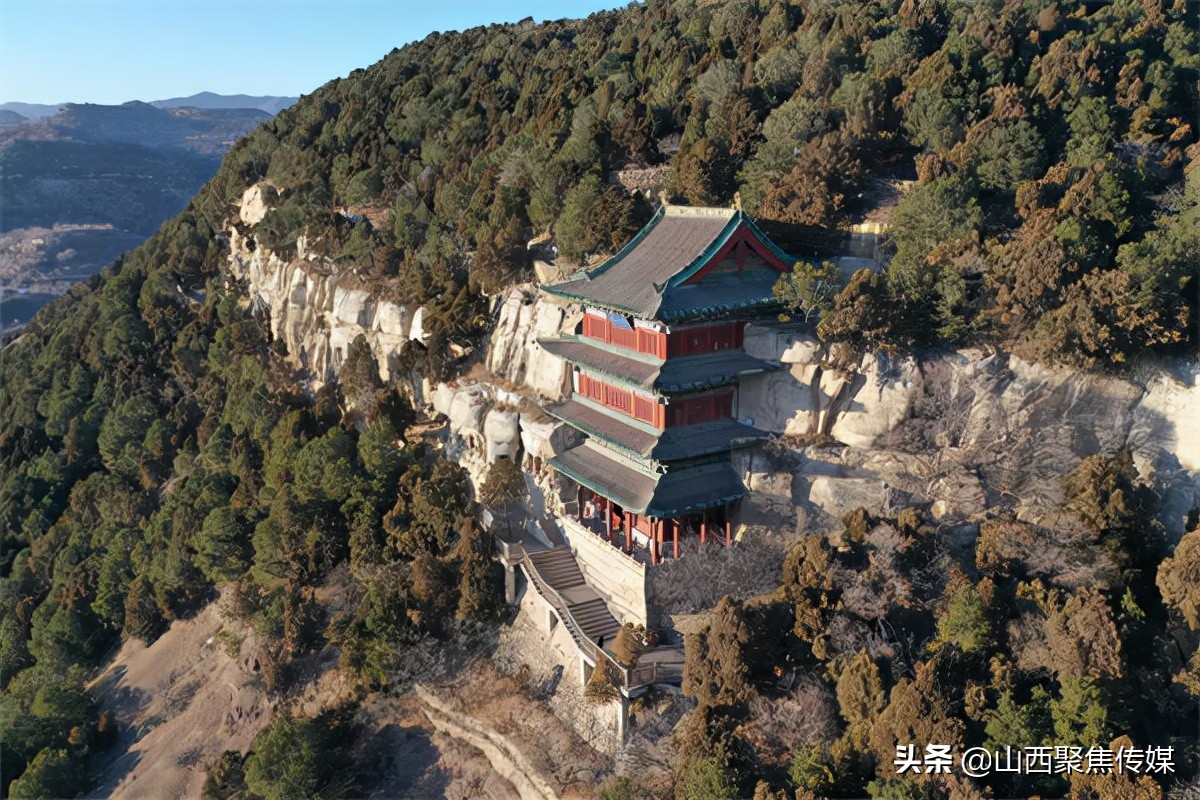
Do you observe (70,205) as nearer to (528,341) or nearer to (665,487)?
(528,341)

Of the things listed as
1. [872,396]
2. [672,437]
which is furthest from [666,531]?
[872,396]

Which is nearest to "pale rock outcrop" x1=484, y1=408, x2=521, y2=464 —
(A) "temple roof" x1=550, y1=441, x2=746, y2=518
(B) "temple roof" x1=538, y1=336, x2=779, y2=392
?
(A) "temple roof" x1=550, y1=441, x2=746, y2=518

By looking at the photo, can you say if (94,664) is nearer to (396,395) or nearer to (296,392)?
(296,392)

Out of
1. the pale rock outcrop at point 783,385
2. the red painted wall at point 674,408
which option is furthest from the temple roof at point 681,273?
the red painted wall at point 674,408

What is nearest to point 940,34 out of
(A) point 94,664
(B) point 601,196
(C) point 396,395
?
(B) point 601,196

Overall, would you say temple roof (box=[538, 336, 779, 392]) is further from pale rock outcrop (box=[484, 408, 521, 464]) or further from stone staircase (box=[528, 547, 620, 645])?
stone staircase (box=[528, 547, 620, 645])

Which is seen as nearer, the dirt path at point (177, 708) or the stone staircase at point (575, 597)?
the stone staircase at point (575, 597)

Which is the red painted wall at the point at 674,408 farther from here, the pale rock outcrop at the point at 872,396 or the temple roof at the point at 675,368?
the pale rock outcrop at the point at 872,396
